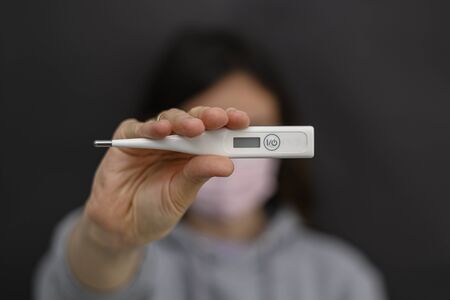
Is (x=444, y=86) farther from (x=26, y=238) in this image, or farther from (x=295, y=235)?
(x=26, y=238)

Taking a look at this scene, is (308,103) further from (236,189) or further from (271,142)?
(271,142)

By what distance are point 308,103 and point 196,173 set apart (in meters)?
0.77

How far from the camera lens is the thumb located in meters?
0.57

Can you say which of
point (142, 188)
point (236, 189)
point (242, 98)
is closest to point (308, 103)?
point (242, 98)

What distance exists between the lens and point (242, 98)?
3.65 feet

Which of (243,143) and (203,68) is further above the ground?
(203,68)

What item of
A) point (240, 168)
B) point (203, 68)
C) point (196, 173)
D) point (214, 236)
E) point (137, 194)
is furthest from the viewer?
point (214, 236)

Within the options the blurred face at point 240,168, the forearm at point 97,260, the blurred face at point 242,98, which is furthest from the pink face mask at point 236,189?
the forearm at point 97,260

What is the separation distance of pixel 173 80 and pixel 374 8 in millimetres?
533

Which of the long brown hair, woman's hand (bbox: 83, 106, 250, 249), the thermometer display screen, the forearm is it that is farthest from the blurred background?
the thermometer display screen

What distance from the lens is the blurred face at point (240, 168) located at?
3.29 ft

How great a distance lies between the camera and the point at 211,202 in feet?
3.43

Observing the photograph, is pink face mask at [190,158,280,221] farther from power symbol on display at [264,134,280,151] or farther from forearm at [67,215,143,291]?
power symbol on display at [264,134,280,151]

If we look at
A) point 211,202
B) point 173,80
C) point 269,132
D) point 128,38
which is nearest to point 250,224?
point 211,202
